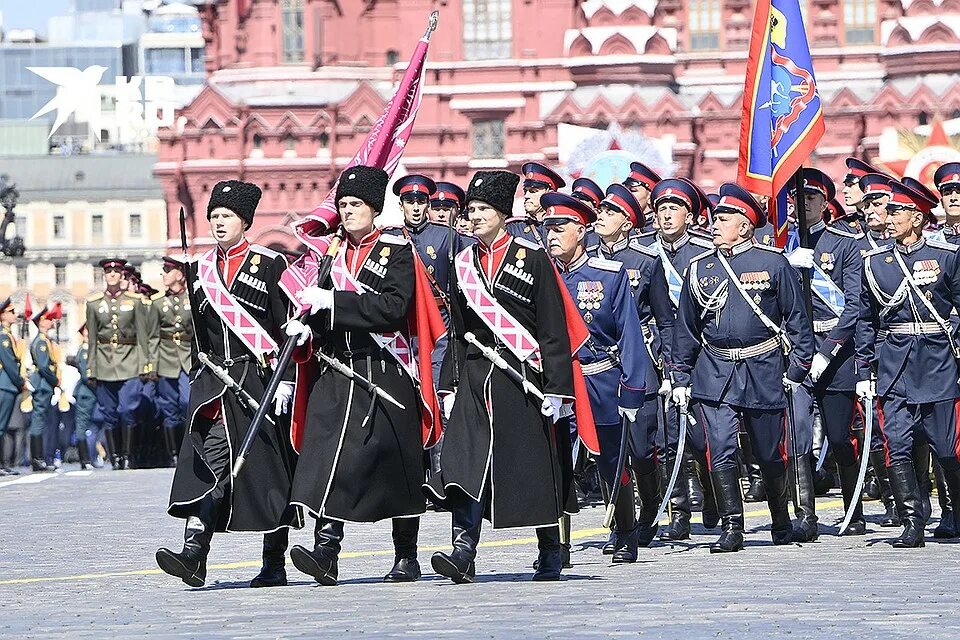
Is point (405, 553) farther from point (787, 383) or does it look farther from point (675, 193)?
point (675, 193)

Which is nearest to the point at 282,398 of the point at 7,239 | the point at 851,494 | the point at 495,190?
the point at 495,190

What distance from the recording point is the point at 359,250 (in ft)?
33.5

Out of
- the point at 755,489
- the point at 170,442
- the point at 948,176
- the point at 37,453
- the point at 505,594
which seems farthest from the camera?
the point at 37,453

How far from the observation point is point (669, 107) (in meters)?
60.2

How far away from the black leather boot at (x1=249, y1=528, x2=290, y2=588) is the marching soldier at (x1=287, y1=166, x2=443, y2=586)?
0.20 metres

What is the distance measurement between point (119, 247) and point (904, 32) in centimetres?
4170

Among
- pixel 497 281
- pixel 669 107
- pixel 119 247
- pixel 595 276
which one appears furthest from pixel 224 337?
pixel 119 247

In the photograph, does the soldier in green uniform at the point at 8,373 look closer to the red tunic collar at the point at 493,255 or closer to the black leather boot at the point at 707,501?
the black leather boot at the point at 707,501

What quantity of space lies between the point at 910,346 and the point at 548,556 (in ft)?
8.93

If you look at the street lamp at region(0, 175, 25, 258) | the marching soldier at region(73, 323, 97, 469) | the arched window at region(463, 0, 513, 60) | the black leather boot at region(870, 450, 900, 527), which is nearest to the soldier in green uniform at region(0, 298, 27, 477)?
the marching soldier at region(73, 323, 97, 469)

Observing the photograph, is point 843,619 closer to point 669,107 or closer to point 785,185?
point 785,185

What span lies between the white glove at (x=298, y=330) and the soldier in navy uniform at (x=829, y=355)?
3.32 meters

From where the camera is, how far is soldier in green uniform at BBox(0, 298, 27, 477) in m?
22.2

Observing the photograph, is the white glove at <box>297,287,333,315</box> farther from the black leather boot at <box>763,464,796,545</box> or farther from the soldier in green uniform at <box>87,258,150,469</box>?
the soldier in green uniform at <box>87,258,150,469</box>
